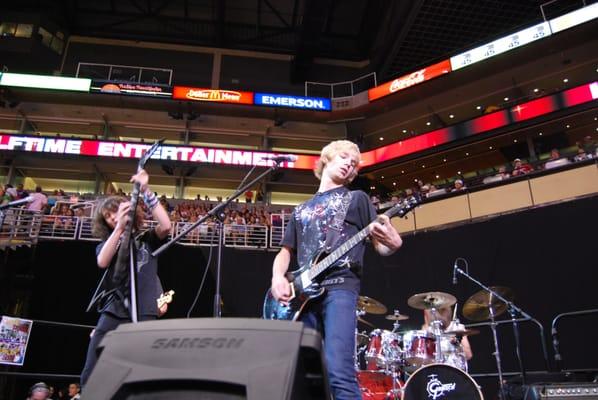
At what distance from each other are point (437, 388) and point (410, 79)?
12.5 meters

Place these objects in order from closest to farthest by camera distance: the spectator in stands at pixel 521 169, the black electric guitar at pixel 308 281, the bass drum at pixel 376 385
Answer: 1. the black electric guitar at pixel 308 281
2. the bass drum at pixel 376 385
3. the spectator in stands at pixel 521 169

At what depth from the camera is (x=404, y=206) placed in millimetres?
2604

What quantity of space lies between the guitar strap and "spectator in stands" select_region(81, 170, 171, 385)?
1.04 metres

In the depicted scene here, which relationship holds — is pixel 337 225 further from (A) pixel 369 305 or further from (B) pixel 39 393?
(B) pixel 39 393

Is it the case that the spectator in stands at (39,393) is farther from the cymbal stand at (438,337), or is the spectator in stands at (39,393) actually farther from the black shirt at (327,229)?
the black shirt at (327,229)

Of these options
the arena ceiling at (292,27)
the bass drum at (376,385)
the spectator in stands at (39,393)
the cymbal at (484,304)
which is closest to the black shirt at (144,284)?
the bass drum at (376,385)

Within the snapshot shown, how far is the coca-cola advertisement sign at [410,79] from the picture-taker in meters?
14.5

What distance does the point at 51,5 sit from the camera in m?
17.4

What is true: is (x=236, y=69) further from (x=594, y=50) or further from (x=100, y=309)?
(x=100, y=309)

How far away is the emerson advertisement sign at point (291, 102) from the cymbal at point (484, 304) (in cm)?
1140

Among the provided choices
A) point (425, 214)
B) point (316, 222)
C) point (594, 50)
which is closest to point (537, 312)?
point (425, 214)

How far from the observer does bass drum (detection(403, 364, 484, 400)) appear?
4.00m

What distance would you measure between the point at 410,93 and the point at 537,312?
31.3 feet

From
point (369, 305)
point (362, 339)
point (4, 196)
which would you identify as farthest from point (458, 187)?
point (4, 196)
